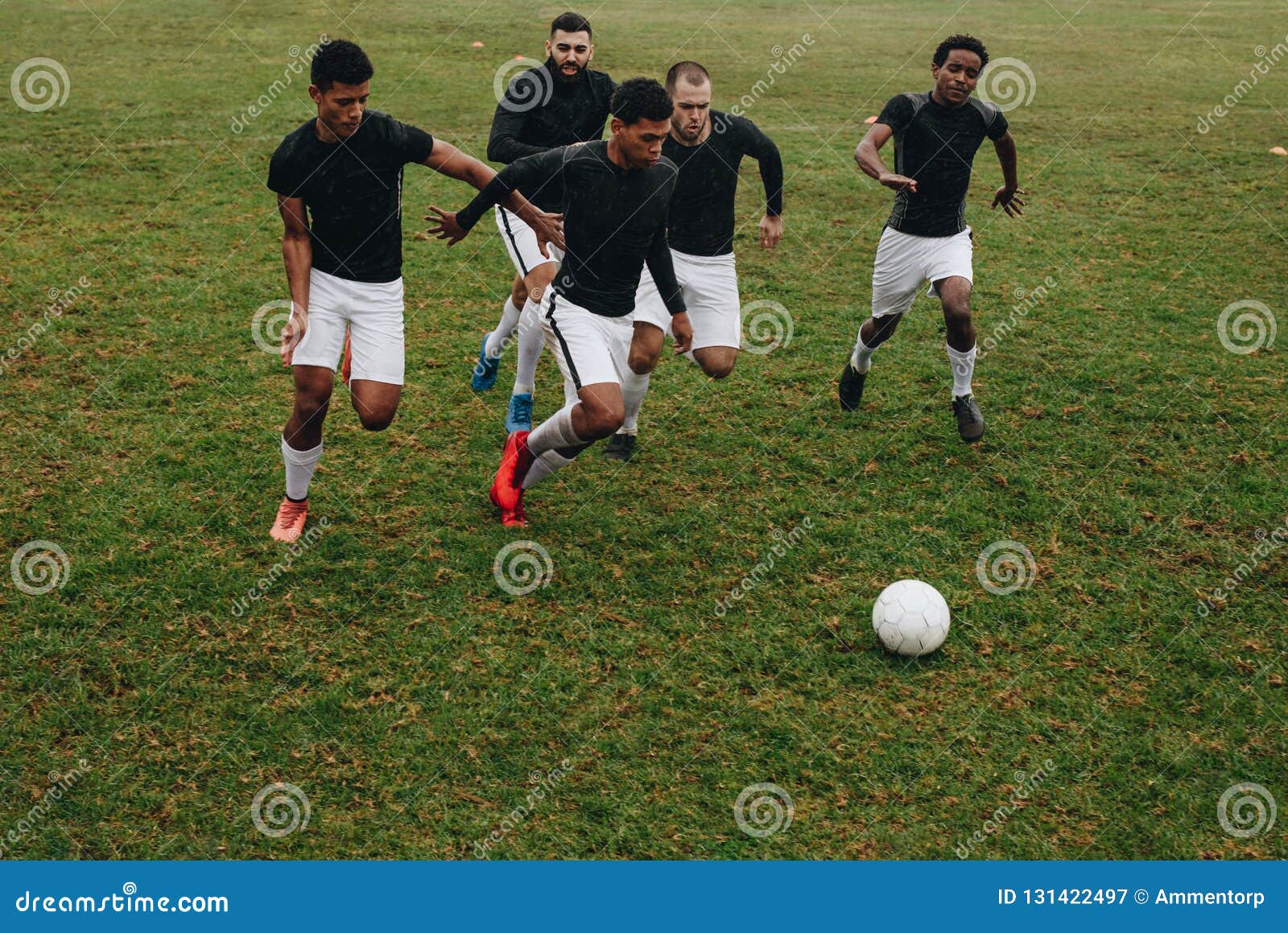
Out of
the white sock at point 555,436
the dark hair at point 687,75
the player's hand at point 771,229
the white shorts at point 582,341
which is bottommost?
the white sock at point 555,436

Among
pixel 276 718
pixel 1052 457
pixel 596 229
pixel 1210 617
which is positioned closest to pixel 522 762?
pixel 276 718

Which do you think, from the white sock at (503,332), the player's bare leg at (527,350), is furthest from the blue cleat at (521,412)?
the white sock at (503,332)

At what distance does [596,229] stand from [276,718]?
295 centimetres

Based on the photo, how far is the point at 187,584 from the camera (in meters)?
5.93

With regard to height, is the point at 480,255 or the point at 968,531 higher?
the point at 968,531

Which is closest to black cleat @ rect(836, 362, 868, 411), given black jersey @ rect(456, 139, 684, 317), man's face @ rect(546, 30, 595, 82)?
black jersey @ rect(456, 139, 684, 317)

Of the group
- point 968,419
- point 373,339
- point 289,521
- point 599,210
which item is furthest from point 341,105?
point 968,419

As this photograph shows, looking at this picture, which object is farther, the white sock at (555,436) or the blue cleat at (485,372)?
the blue cleat at (485,372)

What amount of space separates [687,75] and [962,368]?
260 cm

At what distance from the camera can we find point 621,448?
740cm

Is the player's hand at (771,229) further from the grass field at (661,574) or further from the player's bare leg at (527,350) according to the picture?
the player's bare leg at (527,350)

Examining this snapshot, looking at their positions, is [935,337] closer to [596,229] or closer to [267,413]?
[596,229]

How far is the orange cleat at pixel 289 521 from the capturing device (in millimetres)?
6320

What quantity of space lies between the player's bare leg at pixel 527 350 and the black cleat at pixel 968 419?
2.79m
